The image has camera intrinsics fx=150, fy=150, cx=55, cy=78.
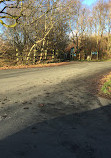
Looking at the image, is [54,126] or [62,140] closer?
[62,140]

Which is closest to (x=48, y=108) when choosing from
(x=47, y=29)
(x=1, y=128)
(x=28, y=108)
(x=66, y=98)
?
(x=28, y=108)

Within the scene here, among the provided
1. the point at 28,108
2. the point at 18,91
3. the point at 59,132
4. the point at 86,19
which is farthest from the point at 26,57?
the point at 86,19

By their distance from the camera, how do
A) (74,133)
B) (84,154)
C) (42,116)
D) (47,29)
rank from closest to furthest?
(84,154), (74,133), (42,116), (47,29)

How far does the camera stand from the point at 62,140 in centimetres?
291

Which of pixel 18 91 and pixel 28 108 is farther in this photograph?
pixel 18 91

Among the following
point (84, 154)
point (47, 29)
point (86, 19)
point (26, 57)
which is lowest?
point (84, 154)

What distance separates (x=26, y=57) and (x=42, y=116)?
1759 centimetres

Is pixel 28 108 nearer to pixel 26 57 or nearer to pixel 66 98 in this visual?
pixel 66 98

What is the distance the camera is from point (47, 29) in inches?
883

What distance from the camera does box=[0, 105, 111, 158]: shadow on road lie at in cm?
253

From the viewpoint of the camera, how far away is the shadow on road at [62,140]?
2.53 m

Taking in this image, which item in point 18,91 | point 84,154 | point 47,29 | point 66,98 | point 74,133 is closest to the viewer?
point 84,154

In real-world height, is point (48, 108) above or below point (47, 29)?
below

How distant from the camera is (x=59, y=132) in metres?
3.24
